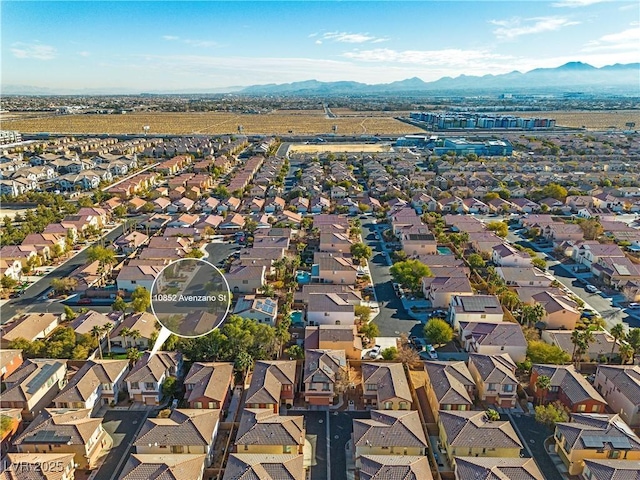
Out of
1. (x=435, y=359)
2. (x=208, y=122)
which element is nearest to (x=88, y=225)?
(x=435, y=359)

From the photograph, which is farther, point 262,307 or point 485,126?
point 485,126

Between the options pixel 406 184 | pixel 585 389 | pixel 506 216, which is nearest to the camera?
pixel 585 389

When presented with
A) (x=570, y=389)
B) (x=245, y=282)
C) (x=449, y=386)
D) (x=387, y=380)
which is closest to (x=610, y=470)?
(x=570, y=389)

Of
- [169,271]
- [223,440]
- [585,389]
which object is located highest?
[169,271]

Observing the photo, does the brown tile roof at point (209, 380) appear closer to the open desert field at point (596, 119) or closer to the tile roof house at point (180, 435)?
the tile roof house at point (180, 435)

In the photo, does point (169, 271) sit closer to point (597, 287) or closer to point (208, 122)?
point (597, 287)

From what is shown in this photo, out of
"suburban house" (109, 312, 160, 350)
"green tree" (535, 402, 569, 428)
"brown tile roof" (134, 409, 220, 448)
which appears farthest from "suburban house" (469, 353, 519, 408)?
"suburban house" (109, 312, 160, 350)

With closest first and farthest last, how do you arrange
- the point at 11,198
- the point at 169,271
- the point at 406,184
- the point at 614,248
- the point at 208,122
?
the point at 169,271
the point at 614,248
the point at 11,198
the point at 406,184
the point at 208,122
